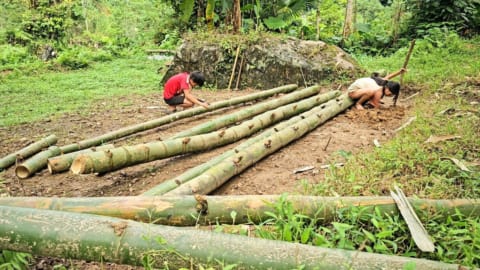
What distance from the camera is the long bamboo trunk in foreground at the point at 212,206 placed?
7.29 feet

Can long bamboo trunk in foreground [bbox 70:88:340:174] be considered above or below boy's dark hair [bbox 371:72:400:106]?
below

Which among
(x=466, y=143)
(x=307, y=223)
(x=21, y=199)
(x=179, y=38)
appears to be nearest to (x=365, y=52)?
(x=179, y=38)

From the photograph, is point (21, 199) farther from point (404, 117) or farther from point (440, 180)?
point (404, 117)

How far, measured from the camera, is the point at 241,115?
6.31 meters

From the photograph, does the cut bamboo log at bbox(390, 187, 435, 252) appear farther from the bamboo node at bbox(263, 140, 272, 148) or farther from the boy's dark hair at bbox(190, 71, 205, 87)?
the boy's dark hair at bbox(190, 71, 205, 87)

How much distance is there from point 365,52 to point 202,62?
7119 mm

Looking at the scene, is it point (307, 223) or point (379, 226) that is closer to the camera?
point (379, 226)

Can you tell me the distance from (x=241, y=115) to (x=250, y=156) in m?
2.12

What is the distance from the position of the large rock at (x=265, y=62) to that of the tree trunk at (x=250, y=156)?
3231mm

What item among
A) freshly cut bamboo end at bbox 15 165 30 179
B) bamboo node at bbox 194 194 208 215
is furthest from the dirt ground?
bamboo node at bbox 194 194 208 215

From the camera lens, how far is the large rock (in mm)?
9641

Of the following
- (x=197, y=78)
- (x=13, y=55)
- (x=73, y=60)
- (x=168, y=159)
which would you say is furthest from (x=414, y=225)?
(x=13, y=55)

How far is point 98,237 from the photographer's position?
71.1 inches

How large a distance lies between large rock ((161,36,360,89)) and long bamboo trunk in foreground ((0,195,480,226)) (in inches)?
289
